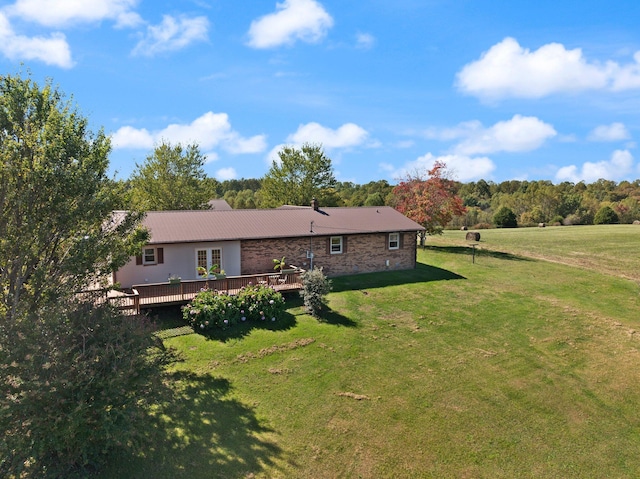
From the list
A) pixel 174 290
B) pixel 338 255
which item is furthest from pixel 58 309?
pixel 338 255

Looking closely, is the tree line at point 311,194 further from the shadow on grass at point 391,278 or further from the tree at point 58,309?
the shadow on grass at point 391,278

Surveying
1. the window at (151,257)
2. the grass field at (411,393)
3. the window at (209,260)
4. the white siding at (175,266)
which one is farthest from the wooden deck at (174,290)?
the window at (209,260)

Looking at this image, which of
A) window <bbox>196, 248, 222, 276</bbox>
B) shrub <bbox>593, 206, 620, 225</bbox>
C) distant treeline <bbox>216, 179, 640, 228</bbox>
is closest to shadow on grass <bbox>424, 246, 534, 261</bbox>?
distant treeline <bbox>216, 179, 640, 228</bbox>

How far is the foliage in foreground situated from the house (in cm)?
1062

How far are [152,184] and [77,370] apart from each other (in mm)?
39145

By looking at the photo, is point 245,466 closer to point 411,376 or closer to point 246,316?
point 411,376

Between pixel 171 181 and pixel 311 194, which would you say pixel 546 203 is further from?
pixel 171 181

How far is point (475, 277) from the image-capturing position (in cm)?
2659

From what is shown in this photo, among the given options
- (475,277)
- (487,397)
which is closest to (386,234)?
(475,277)

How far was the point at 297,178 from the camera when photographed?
54.5 meters

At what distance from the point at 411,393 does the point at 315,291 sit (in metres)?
7.07

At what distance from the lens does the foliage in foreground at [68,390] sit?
278 inches

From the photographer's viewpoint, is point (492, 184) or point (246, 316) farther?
point (492, 184)

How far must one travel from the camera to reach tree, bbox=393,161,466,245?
36469 millimetres
